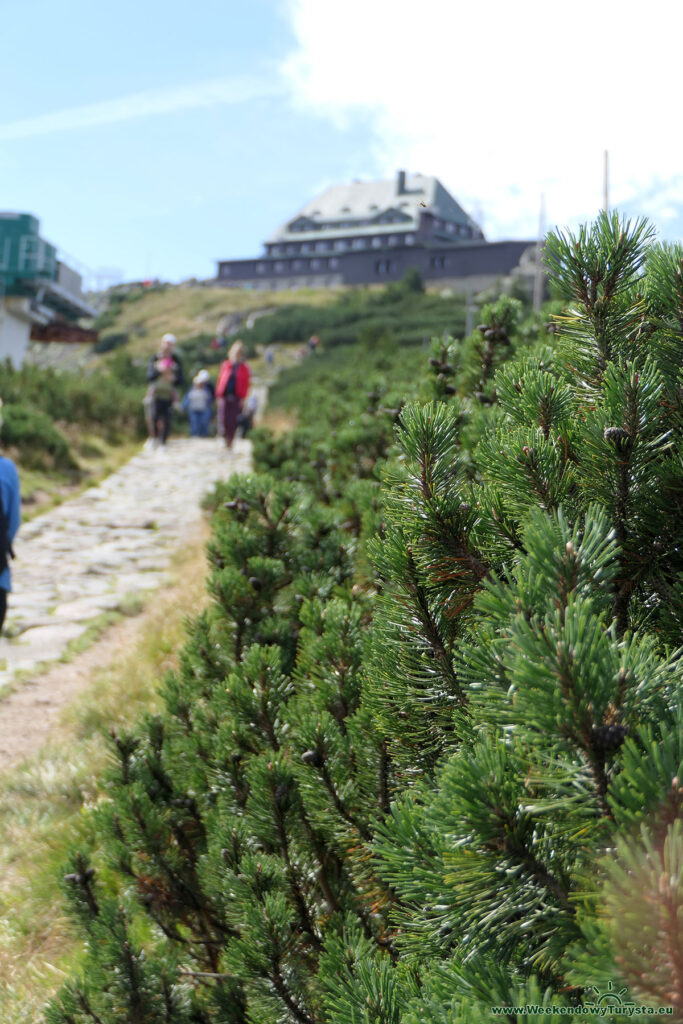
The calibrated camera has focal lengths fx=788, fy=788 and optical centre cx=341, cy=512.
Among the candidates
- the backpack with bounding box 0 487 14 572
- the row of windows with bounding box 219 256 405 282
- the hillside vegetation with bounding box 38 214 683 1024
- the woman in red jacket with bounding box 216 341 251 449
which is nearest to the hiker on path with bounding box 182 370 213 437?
the woman in red jacket with bounding box 216 341 251 449

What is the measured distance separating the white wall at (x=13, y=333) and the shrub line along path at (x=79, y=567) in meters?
18.4

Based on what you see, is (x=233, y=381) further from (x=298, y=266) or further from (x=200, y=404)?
(x=298, y=266)

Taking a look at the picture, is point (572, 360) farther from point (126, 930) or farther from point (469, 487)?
point (126, 930)

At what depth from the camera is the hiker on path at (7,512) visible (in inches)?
189

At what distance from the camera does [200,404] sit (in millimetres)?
18531

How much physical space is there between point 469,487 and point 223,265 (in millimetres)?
83386

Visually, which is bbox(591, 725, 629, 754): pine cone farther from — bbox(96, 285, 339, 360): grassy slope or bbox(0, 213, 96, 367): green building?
bbox(96, 285, 339, 360): grassy slope

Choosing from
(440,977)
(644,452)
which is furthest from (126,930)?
(644,452)

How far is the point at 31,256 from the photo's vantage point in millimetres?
29078

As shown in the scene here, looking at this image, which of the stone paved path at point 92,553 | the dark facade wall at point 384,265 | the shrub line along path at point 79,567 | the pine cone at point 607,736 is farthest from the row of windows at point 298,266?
the pine cone at point 607,736

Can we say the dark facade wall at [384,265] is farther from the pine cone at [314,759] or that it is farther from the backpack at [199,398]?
the pine cone at [314,759]

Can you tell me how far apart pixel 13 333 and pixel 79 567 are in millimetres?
25749

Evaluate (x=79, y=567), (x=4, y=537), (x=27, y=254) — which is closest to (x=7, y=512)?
(x=4, y=537)

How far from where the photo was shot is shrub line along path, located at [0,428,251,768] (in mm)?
4941
